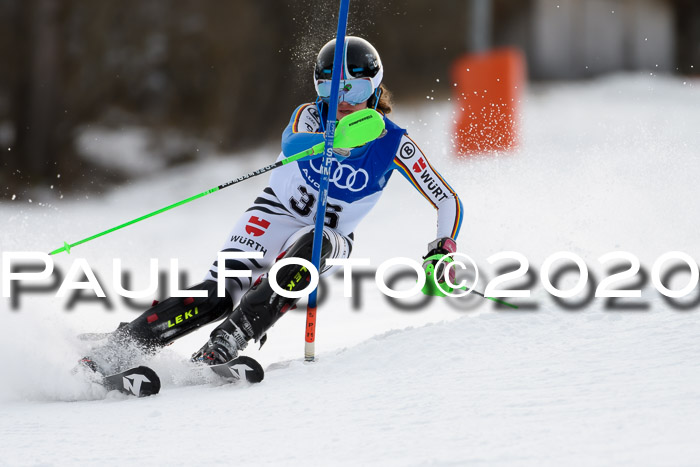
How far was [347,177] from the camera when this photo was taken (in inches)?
139

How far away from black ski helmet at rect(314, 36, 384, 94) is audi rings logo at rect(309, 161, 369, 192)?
1.17 feet

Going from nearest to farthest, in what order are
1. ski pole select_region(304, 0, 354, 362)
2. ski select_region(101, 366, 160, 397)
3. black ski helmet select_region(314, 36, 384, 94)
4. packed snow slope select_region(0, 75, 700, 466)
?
packed snow slope select_region(0, 75, 700, 466) < ski select_region(101, 366, 160, 397) < ski pole select_region(304, 0, 354, 362) < black ski helmet select_region(314, 36, 384, 94)

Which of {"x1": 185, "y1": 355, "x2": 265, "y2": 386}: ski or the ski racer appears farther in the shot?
the ski racer

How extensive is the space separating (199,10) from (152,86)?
60.1 inches

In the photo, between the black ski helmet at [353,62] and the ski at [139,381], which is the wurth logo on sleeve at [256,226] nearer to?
the black ski helmet at [353,62]

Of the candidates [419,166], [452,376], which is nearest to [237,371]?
[452,376]

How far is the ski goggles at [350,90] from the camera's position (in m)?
3.46

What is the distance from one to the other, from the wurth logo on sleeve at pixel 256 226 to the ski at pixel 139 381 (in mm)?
805

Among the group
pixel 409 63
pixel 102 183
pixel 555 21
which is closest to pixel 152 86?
pixel 102 183

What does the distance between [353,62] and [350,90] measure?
0.11 metres

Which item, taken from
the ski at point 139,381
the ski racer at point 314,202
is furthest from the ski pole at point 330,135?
the ski at point 139,381

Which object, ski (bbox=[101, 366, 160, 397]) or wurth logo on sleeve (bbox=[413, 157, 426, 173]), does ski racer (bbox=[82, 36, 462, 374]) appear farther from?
ski (bbox=[101, 366, 160, 397])

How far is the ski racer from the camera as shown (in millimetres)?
3229

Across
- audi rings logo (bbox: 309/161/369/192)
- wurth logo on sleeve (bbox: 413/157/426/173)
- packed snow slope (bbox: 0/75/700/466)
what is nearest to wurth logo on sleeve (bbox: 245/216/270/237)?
audi rings logo (bbox: 309/161/369/192)
